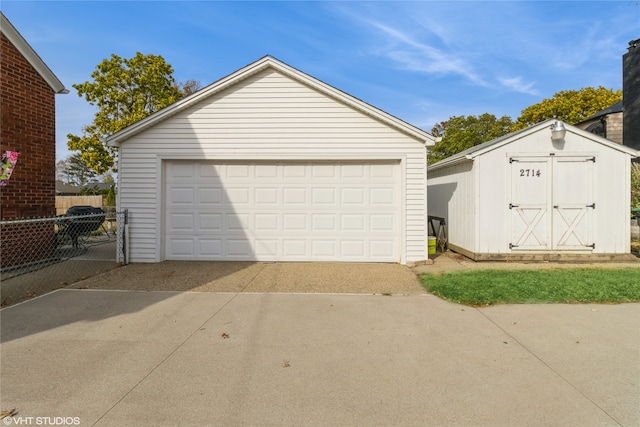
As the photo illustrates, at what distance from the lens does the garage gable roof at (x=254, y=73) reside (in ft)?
27.5

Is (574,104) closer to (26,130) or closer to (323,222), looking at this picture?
(323,222)

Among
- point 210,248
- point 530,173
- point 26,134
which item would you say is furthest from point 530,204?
point 26,134

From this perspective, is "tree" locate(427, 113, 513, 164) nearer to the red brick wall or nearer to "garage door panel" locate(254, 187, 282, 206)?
"garage door panel" locate(254, 187, 282, 206)

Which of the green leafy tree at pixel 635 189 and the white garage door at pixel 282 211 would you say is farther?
the green leafy tree at pixel 635 189

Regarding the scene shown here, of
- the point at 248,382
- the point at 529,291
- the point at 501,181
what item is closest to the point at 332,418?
the point at 248,382

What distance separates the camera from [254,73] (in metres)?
8.64

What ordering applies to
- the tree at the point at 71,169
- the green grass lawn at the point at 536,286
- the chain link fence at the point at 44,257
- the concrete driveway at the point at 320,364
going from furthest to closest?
the tree at the point at 71,169
the chain link fence at the point at 44,257
the green grass lawn at the point at 536,286
the concrete driveway at the point at 320,364

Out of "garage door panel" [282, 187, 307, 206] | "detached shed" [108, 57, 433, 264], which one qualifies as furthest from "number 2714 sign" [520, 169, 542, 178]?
"garage door panel" [282, 187, 307, 206]

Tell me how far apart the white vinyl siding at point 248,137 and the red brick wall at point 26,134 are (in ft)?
5.25

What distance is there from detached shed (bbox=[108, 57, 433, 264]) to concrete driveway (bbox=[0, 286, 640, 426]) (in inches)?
133

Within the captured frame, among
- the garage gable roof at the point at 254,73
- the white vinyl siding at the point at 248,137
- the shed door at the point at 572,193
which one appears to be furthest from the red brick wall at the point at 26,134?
the shed door at the point at 572,193

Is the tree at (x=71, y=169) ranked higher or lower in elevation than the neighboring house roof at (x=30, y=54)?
higher

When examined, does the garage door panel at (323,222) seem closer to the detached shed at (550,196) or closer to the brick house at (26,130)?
the detached shed at (550,196)

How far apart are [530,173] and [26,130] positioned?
37.1 feet
